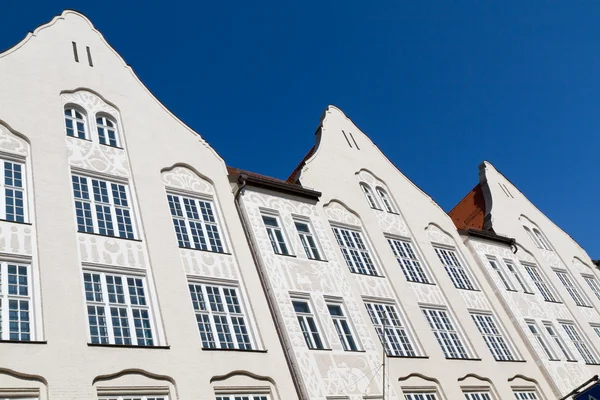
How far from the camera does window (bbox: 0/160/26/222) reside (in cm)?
1525

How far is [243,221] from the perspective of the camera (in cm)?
2000

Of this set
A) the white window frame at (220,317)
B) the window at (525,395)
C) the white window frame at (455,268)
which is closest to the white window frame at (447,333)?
the white window frame at (455,268)

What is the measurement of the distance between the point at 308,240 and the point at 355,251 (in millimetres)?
2292

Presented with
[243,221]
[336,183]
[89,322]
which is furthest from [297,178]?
[89,322]

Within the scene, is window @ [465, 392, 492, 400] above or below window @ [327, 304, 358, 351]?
below

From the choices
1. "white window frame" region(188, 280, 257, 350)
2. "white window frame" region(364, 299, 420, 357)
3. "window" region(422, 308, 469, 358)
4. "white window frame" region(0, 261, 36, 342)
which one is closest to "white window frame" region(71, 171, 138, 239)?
"white window frame" region(0, 261, 36, 342)

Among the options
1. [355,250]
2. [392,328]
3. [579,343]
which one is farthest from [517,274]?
[392,328]

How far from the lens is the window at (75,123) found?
18.6 metres

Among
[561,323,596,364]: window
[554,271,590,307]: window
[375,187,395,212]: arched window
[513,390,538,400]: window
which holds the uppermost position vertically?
[375,187,395,212]: arched window

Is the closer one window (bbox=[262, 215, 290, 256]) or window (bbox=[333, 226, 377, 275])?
window (bbox=[262, 215, 290, 256])

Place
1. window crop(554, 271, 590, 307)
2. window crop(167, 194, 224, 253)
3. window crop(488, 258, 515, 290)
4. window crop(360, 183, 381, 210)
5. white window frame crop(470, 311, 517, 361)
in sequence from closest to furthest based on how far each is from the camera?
window crop(167, 194, 224, 253), white window frame crop(470, 311, 517, 361), window crop(360, 183, 381, 210), window crop(488, 258, 515, 290), window crop(554, 271, 590, 307)

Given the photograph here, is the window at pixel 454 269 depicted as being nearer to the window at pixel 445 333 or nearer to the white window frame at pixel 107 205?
the window at pixel 445 333

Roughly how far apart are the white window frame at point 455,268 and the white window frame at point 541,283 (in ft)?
17.3

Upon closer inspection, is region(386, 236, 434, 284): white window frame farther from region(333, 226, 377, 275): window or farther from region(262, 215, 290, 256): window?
region(262, 215, 290, 256): window
